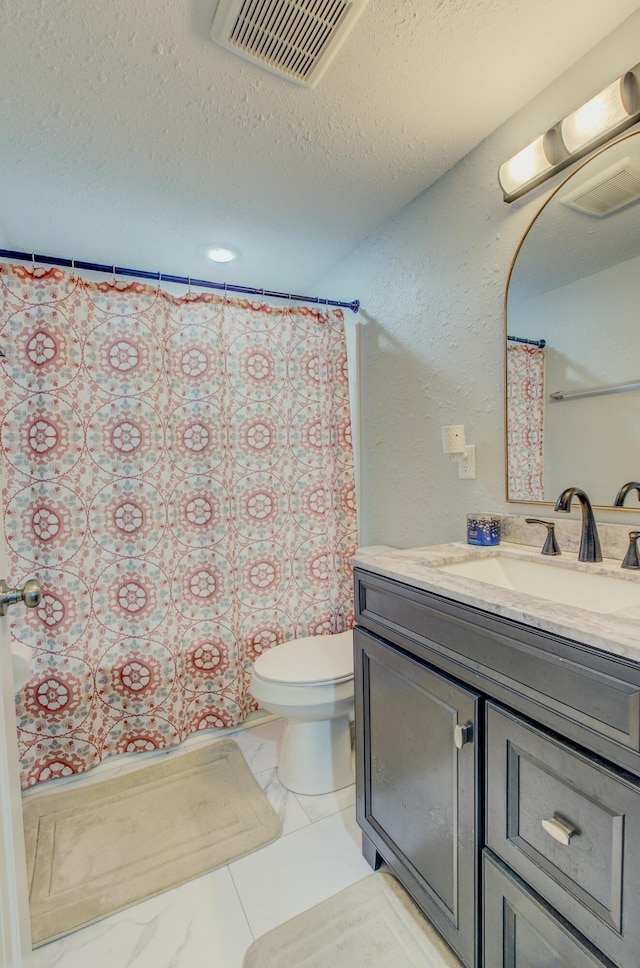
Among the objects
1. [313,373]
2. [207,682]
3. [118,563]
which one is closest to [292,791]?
[207,682]

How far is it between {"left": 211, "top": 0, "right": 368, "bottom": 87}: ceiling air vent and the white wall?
2.02ft

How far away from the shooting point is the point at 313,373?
1.99m

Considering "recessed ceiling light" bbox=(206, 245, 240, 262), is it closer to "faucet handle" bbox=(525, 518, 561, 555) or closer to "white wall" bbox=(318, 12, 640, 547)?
"white wall" bbox=(318, 12, 640, 547)

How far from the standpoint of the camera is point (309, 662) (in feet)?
5.27

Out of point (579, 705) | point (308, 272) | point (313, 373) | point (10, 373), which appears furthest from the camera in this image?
point (308, 272)

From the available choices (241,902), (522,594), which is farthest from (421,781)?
(241,902)

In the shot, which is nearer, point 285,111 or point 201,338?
point 285,111

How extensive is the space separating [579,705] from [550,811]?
0.67 ft

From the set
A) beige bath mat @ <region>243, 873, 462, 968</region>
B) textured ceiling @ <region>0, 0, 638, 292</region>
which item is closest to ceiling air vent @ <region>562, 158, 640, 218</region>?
textured ceiling @ <region>0, 0, 638, 292</region>

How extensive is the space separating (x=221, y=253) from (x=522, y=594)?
200 centimetres

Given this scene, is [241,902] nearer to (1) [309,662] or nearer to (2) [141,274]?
(1) [309,662]

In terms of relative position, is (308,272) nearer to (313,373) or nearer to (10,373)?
(313,373)

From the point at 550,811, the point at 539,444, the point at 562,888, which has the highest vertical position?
the point at 539,444

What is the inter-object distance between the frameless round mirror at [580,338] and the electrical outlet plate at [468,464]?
14cm
